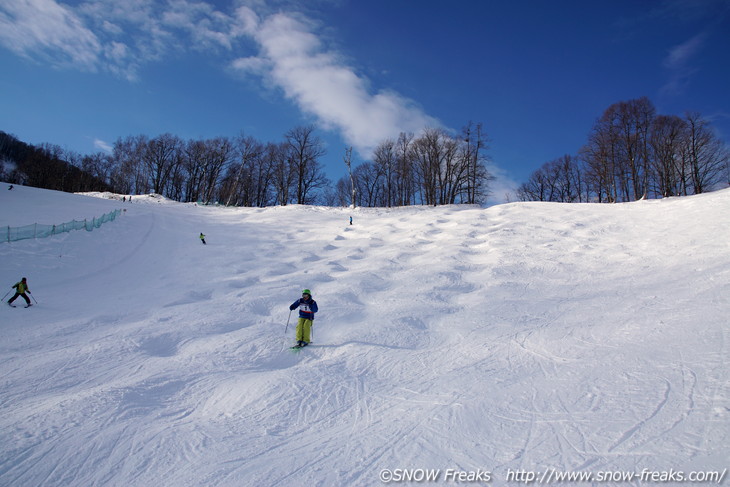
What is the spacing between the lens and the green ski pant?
7203mm

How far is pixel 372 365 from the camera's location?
6340mm

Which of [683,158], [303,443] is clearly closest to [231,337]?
[303,443]

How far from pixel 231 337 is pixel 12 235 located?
14307 mm

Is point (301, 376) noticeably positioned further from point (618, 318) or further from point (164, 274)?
point (164, 274)

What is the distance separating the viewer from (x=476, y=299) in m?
9.98

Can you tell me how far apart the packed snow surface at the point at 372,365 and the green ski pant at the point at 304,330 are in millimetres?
257

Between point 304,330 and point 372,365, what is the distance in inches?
71.9

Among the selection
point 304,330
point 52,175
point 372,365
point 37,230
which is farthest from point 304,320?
point 52,175

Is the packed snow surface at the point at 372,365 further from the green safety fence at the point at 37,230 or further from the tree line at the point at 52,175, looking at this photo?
the tree line at the point at 52,175

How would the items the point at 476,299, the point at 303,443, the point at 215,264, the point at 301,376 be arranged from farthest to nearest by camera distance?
the point at 215,264 → the point at 476,299 → the point at 301,376 → the point at 303,443

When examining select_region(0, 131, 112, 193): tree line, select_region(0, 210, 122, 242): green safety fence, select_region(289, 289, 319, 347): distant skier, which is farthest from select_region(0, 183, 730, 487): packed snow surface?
select_region(0, 131, 112, 193): tree line

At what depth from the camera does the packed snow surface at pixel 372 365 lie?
145 inches

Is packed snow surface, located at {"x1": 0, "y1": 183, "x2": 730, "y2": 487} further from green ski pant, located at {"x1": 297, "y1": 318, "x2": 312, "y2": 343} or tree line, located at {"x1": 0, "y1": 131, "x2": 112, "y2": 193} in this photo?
tree line, located at {"x1": 0, "y1": 131, "x2": 112, "y2": 193}

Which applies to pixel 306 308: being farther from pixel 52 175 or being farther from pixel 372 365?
pixel 52 175
